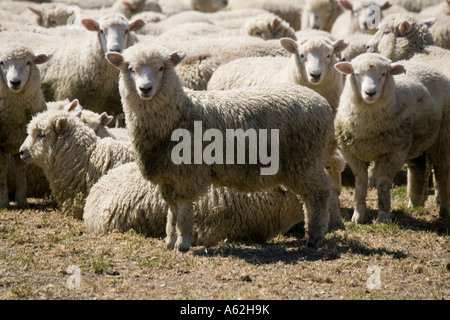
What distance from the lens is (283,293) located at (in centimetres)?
566

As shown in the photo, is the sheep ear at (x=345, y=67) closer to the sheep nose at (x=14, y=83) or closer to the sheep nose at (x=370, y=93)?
the sheep nose at (x=370, y=93)

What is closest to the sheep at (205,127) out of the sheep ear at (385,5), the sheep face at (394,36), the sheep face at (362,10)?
the sheep face at (394,36)

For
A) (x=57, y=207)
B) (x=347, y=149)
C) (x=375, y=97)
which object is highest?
(x=375, y=97)

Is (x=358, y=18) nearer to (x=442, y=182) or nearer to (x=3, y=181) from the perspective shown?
(x=442, y=182)

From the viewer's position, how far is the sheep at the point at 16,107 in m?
8.68

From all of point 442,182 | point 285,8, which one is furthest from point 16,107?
point 285,8

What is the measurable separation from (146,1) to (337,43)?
408 inches

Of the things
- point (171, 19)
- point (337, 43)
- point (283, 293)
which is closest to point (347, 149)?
point (337, 43)

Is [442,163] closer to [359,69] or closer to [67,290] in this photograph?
[359,69]

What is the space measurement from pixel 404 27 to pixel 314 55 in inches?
85.2

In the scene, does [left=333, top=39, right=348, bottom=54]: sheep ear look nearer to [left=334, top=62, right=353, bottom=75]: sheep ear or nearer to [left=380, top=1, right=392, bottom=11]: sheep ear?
[left=334, top=62, right=353, bottom=75]: sheep ear

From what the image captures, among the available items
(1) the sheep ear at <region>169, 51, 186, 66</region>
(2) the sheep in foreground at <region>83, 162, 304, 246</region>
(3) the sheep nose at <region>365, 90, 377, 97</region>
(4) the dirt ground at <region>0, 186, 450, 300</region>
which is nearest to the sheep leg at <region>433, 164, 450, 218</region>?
(4) the dirt ground at <region>0, 186, 450, 300</region>

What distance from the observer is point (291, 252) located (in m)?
6.69

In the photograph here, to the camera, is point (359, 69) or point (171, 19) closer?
point (359, 69)
